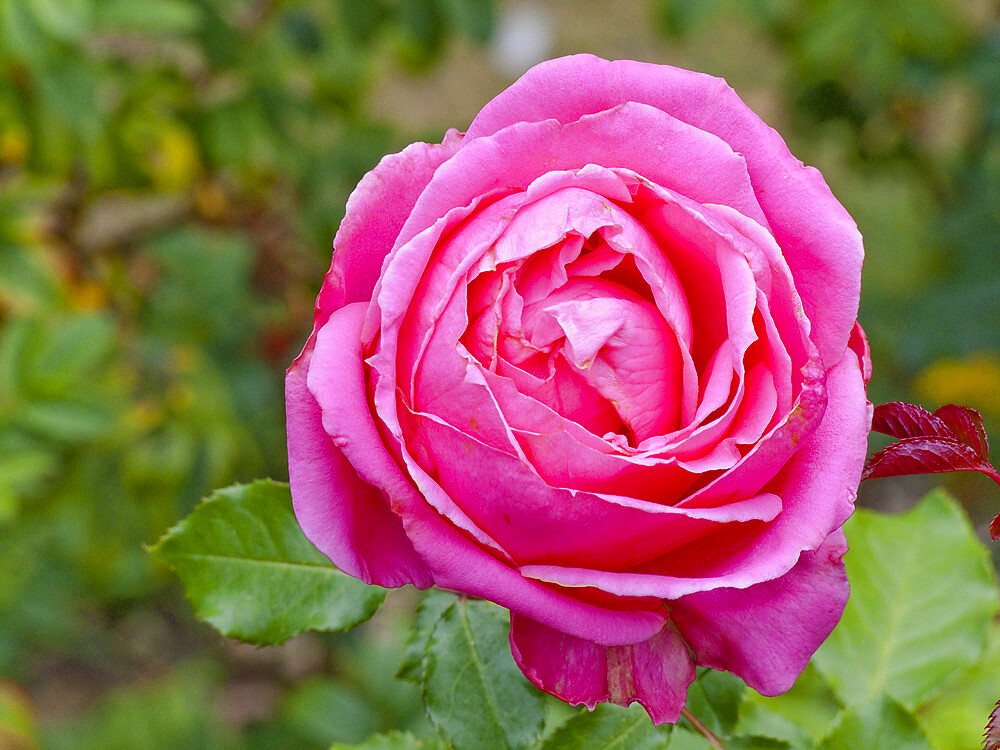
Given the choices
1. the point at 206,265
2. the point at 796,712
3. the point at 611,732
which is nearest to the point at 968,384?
the point at 796,712

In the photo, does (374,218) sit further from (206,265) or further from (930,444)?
(206,265)

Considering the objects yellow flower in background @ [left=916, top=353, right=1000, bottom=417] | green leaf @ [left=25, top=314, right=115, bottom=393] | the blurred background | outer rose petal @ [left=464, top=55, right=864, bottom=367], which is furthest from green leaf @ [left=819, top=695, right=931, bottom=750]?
yellow flower in background @ [left=916, top=353, right=1000, bottom=417]

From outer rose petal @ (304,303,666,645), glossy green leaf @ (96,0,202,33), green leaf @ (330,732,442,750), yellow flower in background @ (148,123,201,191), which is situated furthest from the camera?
yellow flower in background @ (148,123,201,191)

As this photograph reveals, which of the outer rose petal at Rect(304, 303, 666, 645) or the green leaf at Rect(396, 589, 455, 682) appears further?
the green leaf at Rect(396, 589, 455, 682)

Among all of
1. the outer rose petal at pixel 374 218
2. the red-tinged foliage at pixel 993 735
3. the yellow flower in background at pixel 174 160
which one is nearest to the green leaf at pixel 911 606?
the red-tinged foliage at pixel 993 735

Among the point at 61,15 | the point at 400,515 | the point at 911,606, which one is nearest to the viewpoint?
the point at 400,515

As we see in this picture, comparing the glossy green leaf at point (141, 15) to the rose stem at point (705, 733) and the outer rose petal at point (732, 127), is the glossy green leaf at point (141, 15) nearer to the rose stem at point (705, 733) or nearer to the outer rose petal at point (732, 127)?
the outer rose petal at point (732, 127)

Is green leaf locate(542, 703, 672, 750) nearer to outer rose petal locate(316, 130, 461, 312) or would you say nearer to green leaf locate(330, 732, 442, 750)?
green leaf locate(330, 732, 442, 750)

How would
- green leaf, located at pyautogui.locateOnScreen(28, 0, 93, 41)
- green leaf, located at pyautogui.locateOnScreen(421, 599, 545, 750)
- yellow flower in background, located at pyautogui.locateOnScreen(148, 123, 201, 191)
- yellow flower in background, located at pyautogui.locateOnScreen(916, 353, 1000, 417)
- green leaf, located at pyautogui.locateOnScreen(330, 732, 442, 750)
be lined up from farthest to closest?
yellow flower in background, located at pyautogui.locateOnScreen(916, 353, 1000, 417) < yellow flower in background, located at pyautogui.locateOnScreen(148, 123, 201, 191) < green leaf, located at pyautogui.locateOnScreen(28, 0, 93, 41) < green leaf, located at pyautogui.locateOnScreen(330, 732, 442, 750) < green leaf, located at pyautogui.locateOnScreen(421, 599, 545, 750)
